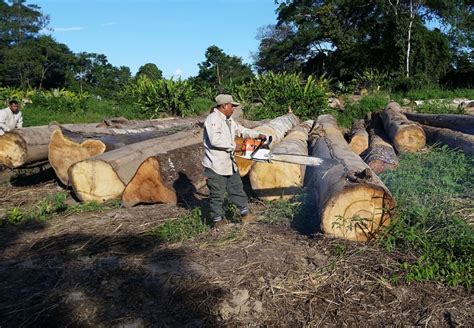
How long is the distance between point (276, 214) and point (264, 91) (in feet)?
35.5

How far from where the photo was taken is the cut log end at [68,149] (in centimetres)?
689

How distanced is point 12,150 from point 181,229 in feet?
11.4

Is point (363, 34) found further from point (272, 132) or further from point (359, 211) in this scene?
point (359, 211)

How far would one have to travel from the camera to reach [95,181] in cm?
602

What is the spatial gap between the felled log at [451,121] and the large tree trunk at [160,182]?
502cm

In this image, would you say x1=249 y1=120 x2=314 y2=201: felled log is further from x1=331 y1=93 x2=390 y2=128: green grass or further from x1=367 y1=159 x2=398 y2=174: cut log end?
x1=331 y1=93 x2=390 y2=128: green grass

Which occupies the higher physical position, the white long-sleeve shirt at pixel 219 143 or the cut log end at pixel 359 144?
the white long-sleeve shirt at pixel 219 143

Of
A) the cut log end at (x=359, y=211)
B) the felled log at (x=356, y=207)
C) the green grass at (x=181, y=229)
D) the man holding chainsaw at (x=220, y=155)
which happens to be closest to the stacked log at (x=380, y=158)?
the man holding chainsaw at (x=220, y=155)

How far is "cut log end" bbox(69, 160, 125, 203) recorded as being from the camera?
5.93m

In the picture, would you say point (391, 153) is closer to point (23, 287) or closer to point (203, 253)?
point (203, 253)

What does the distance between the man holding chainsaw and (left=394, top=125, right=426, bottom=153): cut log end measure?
13.6 feet

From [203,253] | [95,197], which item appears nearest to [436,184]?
[203,253]

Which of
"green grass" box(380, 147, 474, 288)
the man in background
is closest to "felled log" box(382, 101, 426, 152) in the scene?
"green grass" box(380, 147, 474, 288)

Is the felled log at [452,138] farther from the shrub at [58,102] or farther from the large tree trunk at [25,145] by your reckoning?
the shrub at [58,102]
